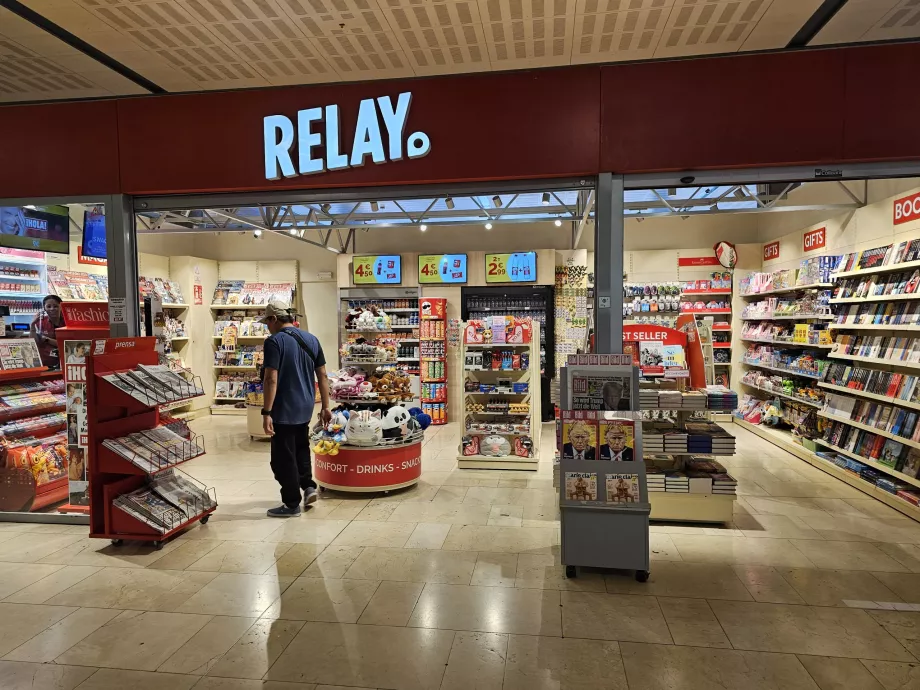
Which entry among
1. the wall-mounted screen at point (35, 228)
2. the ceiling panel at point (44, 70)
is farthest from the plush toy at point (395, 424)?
the wall-mounted screen at point (35, 228)

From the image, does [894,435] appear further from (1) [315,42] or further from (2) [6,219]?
(2) [6,219]

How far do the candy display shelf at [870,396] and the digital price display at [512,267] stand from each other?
4.47m

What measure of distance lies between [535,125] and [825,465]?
507cm

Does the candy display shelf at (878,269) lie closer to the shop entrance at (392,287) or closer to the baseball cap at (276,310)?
the shop entrance at (392,287)

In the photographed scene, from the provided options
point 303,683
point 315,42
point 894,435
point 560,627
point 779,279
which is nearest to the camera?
point 303,683

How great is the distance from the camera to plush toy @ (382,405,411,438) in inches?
209

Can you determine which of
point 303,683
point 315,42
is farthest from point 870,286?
point 303,683

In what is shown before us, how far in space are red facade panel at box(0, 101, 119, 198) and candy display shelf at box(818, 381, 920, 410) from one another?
22.7 ft

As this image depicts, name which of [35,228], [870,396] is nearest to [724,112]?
[870,396]

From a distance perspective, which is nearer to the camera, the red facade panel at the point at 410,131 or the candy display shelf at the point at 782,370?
the red facade panel at the point at 410,131

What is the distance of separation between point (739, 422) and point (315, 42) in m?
8.23

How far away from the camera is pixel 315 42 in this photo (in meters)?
3.59

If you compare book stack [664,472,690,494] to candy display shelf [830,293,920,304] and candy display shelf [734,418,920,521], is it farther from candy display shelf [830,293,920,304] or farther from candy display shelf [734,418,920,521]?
candy display shelf [830,293,920,304]

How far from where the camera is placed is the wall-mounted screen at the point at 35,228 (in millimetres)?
5016
